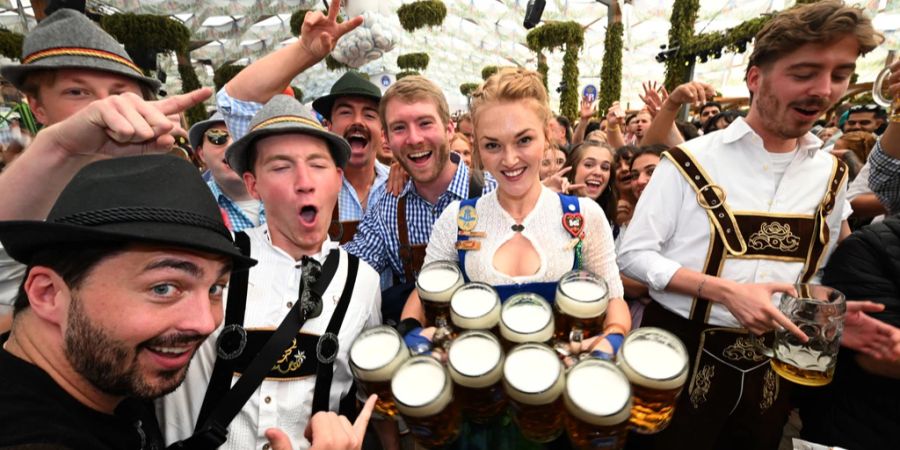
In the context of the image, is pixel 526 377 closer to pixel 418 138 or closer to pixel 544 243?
pixel 544 243

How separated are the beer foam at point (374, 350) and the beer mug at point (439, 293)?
0.15 meters

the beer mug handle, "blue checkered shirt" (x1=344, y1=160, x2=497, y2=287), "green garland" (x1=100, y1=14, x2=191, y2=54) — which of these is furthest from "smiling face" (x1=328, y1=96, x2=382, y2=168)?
"green garland" (x1=100, y1=14, x2=191, y2=54)

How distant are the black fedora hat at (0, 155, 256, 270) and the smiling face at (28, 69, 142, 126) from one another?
769 mm

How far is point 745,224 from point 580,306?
0.95 metres

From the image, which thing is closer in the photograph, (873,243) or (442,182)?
(873,243)

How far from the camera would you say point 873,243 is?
144cm

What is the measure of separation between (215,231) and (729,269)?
186 centimetres

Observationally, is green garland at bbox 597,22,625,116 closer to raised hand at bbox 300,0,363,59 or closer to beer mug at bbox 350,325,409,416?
raised hand at bbox 300,0,363,59

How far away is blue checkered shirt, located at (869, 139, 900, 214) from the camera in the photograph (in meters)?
1.81

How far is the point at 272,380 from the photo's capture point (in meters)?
1.21

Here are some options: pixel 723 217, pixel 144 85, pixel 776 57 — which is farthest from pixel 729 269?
pixel 144 85

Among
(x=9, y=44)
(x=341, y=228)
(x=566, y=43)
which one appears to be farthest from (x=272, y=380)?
(x=566, y=43)

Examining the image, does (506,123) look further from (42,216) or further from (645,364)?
(42,216)

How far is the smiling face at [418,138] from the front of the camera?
6.77 feet
